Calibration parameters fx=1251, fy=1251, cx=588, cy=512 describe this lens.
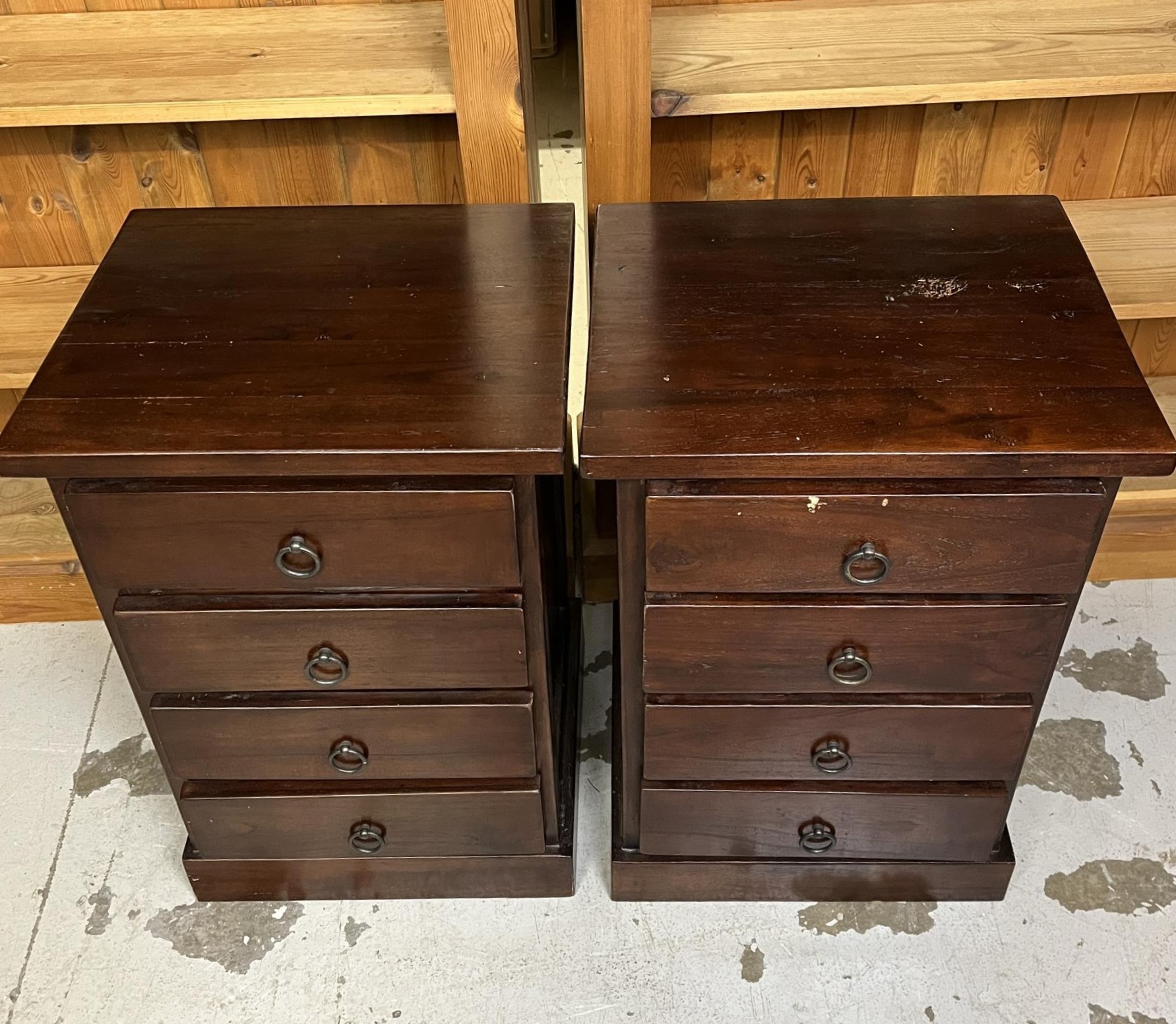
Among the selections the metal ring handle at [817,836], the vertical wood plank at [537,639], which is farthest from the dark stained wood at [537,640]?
the metal ring handle at [817,836]

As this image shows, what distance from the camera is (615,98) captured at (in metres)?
1.61

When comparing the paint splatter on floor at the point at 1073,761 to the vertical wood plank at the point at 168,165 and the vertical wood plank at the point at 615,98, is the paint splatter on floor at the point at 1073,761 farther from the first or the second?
the vertical wood plank at the point at 168,165

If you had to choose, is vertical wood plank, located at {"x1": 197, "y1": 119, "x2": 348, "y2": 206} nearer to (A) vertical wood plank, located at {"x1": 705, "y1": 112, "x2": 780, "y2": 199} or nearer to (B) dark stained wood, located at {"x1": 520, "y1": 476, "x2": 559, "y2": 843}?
(A) vertical wood plank, located at {"x1": 705, "y1": 112, "x2": 780, "y2": 199}

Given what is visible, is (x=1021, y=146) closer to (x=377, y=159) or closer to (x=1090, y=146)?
(x=1090, y=146)

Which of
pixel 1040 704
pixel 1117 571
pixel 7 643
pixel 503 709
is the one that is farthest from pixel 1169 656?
pixel 7 643

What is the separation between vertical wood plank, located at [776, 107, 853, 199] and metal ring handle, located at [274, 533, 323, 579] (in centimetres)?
96

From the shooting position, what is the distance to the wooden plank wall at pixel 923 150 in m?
1.84

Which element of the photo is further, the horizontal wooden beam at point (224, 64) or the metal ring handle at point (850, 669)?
the horizontal wooden beam at point (224, 64)

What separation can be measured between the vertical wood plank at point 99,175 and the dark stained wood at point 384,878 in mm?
969

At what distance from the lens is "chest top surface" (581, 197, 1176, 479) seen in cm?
123

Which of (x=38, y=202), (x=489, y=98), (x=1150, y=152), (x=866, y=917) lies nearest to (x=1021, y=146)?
(x=1150, y=152)

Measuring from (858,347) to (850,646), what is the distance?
Result: 1.10ft

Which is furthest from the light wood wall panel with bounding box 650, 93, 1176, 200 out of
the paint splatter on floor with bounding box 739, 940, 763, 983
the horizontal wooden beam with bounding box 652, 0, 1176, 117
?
the paint splatter on floor with bounding box 739, 940, 763, 983

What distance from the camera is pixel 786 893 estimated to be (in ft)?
5.69
